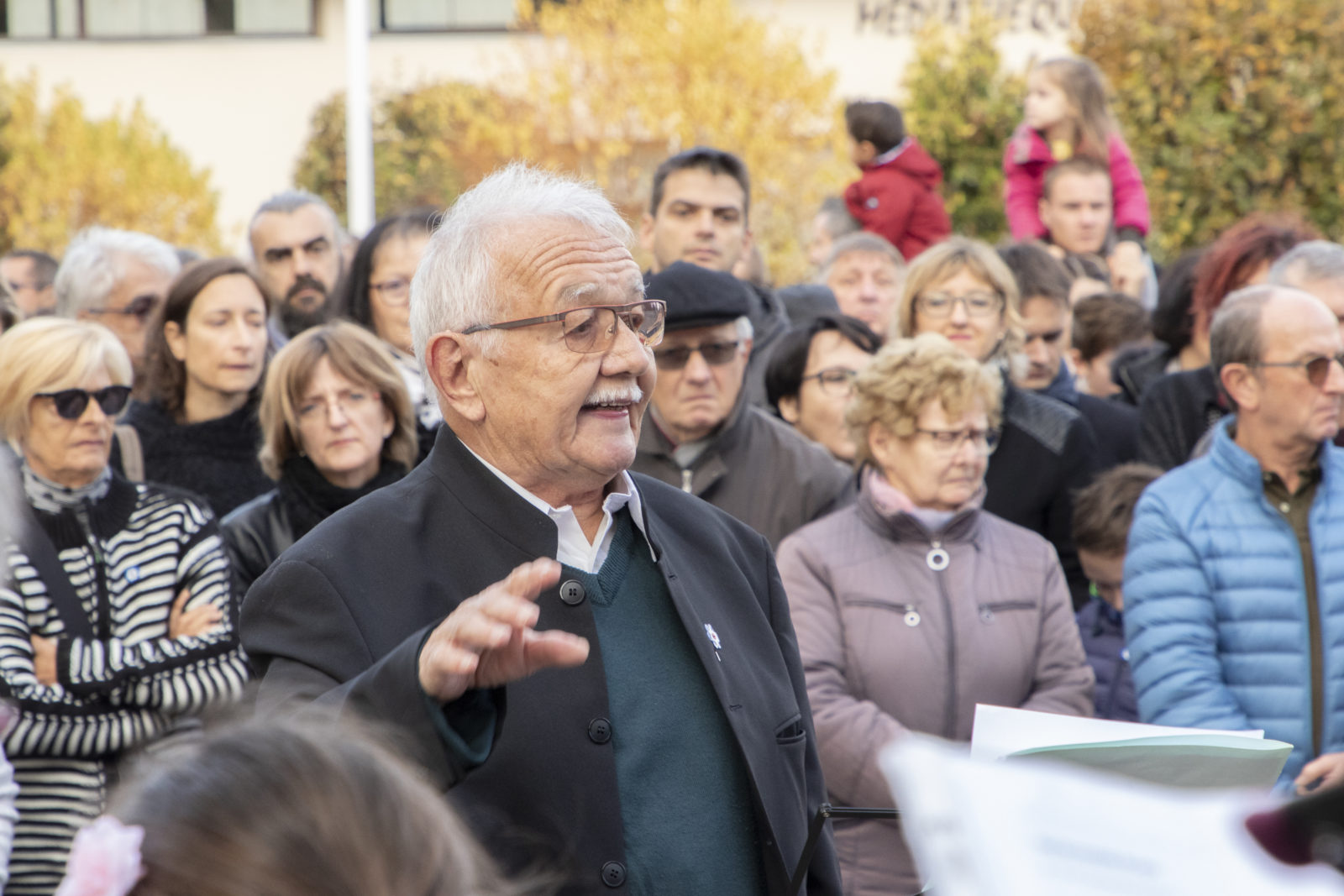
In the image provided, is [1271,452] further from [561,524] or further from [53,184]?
[53,184]

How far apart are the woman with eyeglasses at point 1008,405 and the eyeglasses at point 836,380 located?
0.38 meters

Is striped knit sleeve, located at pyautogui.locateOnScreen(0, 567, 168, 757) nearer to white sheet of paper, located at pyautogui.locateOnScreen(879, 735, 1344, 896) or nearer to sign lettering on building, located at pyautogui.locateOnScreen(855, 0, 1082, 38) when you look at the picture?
white sheet of paper, located at pyautogui.locateOnScreen(879, 735, 1344, 896)

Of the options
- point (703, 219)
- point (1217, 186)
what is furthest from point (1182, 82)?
point (703, 219)

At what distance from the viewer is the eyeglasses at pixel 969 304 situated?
6090 mm

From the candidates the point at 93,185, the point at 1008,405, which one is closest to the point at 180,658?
the point at 1008,405

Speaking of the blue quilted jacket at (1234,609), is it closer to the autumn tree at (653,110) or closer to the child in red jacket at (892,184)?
the child in red jacket at (892,184)

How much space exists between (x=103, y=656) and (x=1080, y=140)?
7.38 meters

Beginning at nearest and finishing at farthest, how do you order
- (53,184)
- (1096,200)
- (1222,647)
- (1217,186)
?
(1222,647)
(1096,200)
(1217,186)
(53,184)

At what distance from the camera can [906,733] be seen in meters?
4.23

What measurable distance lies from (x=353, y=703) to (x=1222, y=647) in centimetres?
315

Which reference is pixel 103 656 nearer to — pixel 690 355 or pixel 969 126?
pixel 690 355

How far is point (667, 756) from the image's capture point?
2.64 m

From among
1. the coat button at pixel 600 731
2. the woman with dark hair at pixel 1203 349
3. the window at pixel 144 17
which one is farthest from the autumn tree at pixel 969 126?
the coat button at pixel 600 731

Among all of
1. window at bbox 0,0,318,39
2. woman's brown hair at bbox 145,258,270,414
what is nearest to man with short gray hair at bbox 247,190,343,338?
woman's brown hair at bbox 145,258,270,414
